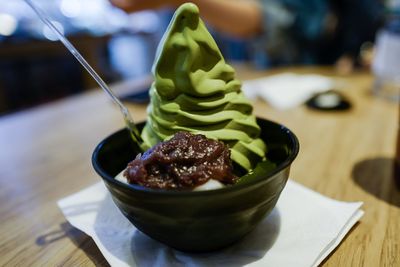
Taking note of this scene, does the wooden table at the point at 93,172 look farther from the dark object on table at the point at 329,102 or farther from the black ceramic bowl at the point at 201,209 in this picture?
the black ceramic bowl at the point at 201,209

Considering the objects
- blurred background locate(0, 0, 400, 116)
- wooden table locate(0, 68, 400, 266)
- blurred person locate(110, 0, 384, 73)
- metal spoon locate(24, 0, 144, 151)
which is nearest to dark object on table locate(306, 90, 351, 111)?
wooden table locate(0, 68, 400, 266)

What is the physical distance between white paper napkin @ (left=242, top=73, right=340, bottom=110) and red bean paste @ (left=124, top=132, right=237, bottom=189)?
0.95 meters

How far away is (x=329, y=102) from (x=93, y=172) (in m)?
0.98

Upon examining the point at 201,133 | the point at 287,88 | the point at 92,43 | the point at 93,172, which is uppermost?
the point at 201,133

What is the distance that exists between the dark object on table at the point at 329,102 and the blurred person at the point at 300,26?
692 mm

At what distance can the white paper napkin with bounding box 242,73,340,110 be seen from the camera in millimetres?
1464

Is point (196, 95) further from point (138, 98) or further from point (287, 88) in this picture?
point (287, 88)

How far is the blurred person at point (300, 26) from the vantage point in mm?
2070

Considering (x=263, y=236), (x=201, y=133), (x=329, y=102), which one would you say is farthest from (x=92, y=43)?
(x=263, y=236)

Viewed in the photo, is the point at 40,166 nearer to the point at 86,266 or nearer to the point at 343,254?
the point at 86,266

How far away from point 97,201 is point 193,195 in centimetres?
37

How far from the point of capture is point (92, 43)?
10.8 ft

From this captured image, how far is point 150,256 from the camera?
→ 0.55m

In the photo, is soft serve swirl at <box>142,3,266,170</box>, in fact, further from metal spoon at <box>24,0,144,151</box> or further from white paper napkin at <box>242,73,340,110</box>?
white paper napkin at <box>242,73,340,110</box>
